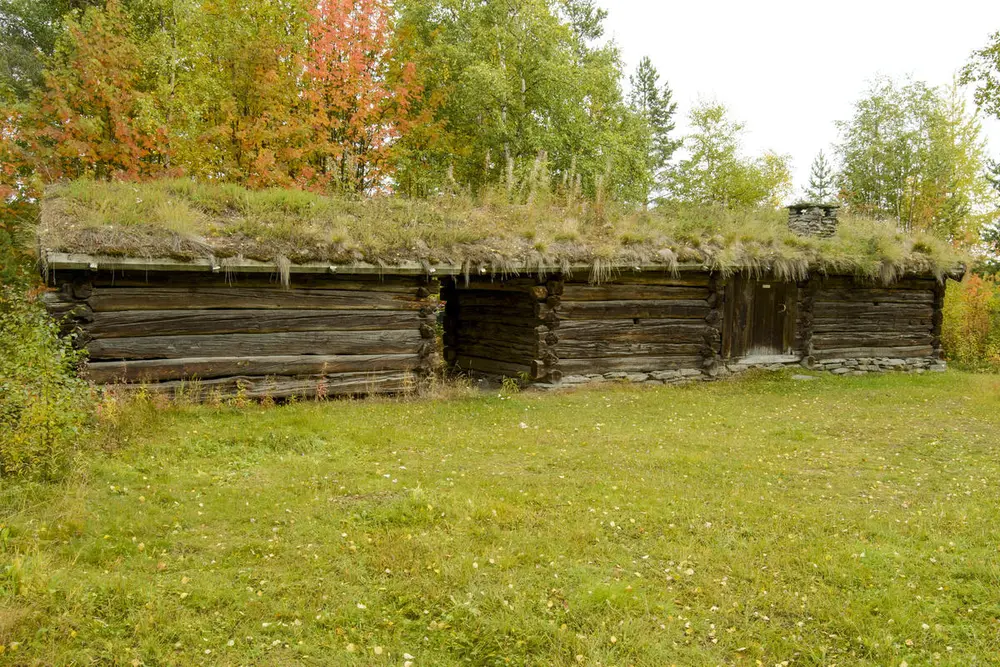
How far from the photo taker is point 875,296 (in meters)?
17.0

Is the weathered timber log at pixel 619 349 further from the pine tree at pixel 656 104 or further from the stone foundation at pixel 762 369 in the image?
the pine tree at pixel 656 104

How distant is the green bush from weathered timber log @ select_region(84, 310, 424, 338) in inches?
92.8

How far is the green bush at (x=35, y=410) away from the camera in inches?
235

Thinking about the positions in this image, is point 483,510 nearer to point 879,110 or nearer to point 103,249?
point 103,249

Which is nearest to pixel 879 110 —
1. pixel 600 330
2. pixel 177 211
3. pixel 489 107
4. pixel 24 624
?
pixel 489 107

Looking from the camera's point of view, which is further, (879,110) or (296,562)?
(879,110)

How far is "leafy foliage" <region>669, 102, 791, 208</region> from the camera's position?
101ft

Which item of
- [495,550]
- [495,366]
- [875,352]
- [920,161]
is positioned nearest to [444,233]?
[495,366]

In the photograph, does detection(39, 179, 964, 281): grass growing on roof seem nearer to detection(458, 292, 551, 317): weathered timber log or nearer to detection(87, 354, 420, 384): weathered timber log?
detection(458, 292, 551, 317): weathered timber log

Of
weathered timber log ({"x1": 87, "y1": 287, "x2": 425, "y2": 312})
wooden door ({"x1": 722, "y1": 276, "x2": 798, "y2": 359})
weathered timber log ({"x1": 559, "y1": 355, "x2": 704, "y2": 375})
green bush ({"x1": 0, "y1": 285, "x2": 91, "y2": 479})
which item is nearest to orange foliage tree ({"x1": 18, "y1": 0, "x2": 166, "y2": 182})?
weathered timber log ({"x1": 87, "y1": 287, "x2": 425, "y2": 312})

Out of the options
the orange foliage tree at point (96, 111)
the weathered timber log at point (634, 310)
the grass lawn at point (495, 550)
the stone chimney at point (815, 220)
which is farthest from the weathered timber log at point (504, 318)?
the orange foliage tree at point (96, 111)

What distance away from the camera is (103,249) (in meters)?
8.77

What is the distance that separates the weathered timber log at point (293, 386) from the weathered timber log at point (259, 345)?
0.38m

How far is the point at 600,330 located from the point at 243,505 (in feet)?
28.3
